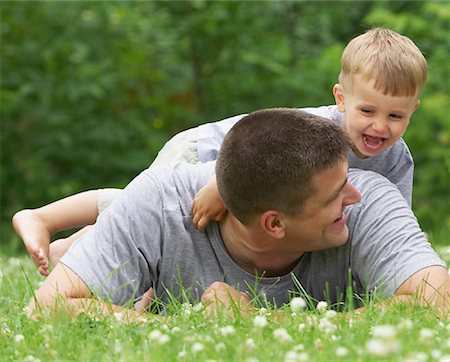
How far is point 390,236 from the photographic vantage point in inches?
152

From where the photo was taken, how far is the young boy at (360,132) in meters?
4.25

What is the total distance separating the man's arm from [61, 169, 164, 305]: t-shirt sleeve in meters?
0.99

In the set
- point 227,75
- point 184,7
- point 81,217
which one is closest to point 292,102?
point 227,75

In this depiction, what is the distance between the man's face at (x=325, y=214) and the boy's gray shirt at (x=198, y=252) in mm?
135

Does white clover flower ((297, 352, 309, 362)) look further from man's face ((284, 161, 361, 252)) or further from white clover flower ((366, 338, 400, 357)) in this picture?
man's face ((284, 161, 361, 252))

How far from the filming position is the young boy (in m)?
4.25

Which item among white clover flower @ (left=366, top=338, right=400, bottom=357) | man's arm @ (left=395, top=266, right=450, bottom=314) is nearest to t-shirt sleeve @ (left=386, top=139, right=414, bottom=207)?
man's arm @ (left=395, top=266, right=450, bottom=314)

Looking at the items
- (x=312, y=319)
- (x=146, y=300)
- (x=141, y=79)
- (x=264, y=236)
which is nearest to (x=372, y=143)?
(x=264, y=236)

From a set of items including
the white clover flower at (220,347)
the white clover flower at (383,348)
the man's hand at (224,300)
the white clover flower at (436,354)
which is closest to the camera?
the white clover flower at (383,348)

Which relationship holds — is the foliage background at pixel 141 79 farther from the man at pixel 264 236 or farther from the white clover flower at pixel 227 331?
the white clover flower at pixel 227 331

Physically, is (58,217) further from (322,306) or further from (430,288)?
(430,288)

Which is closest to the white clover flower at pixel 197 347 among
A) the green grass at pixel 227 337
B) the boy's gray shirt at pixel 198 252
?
the green grass at pixel 227 337

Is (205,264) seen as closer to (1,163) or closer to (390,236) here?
(390,236)

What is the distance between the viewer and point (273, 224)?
391cm
